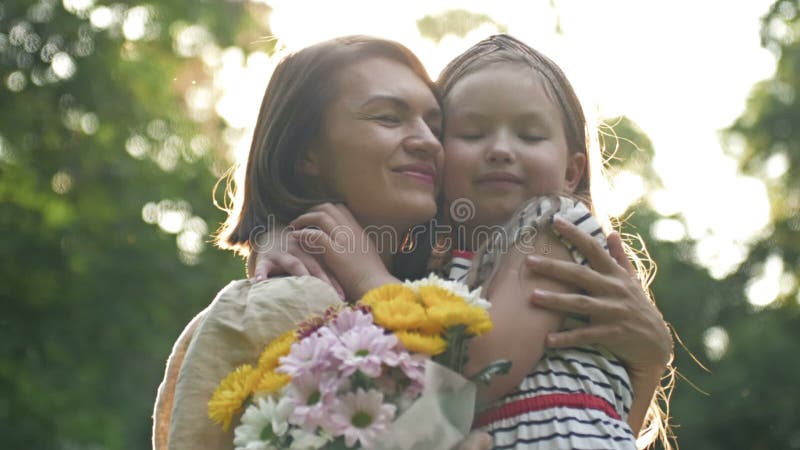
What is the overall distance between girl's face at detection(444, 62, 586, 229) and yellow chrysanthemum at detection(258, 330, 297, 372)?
1.18m

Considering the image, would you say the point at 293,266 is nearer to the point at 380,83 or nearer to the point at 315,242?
the point at 315,242

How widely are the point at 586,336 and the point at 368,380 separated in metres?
0.94

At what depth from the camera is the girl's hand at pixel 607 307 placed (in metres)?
3.54

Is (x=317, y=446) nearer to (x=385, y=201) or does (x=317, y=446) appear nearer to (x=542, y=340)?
(x=542, y=340)

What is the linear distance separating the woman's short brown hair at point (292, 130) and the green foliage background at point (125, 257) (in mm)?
11199

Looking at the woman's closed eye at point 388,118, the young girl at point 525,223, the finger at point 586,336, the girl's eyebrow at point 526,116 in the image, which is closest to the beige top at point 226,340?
the young girl at point 525,223

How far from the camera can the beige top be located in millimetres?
3318

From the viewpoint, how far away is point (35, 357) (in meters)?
15.2

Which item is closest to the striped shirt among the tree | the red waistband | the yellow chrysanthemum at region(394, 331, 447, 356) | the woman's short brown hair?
the red waistband

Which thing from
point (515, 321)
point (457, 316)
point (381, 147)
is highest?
point (381, 147)

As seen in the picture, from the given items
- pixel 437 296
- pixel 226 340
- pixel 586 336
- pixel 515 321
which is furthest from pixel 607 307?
pixel 226 340

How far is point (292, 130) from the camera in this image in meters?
4.17

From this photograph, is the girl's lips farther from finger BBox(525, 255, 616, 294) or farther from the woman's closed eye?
finger BBox(525, 255, 616, 294)

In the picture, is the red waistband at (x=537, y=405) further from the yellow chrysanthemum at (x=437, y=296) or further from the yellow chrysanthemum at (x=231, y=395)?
the yellow chrysanthemum at (x=231, y=395)
